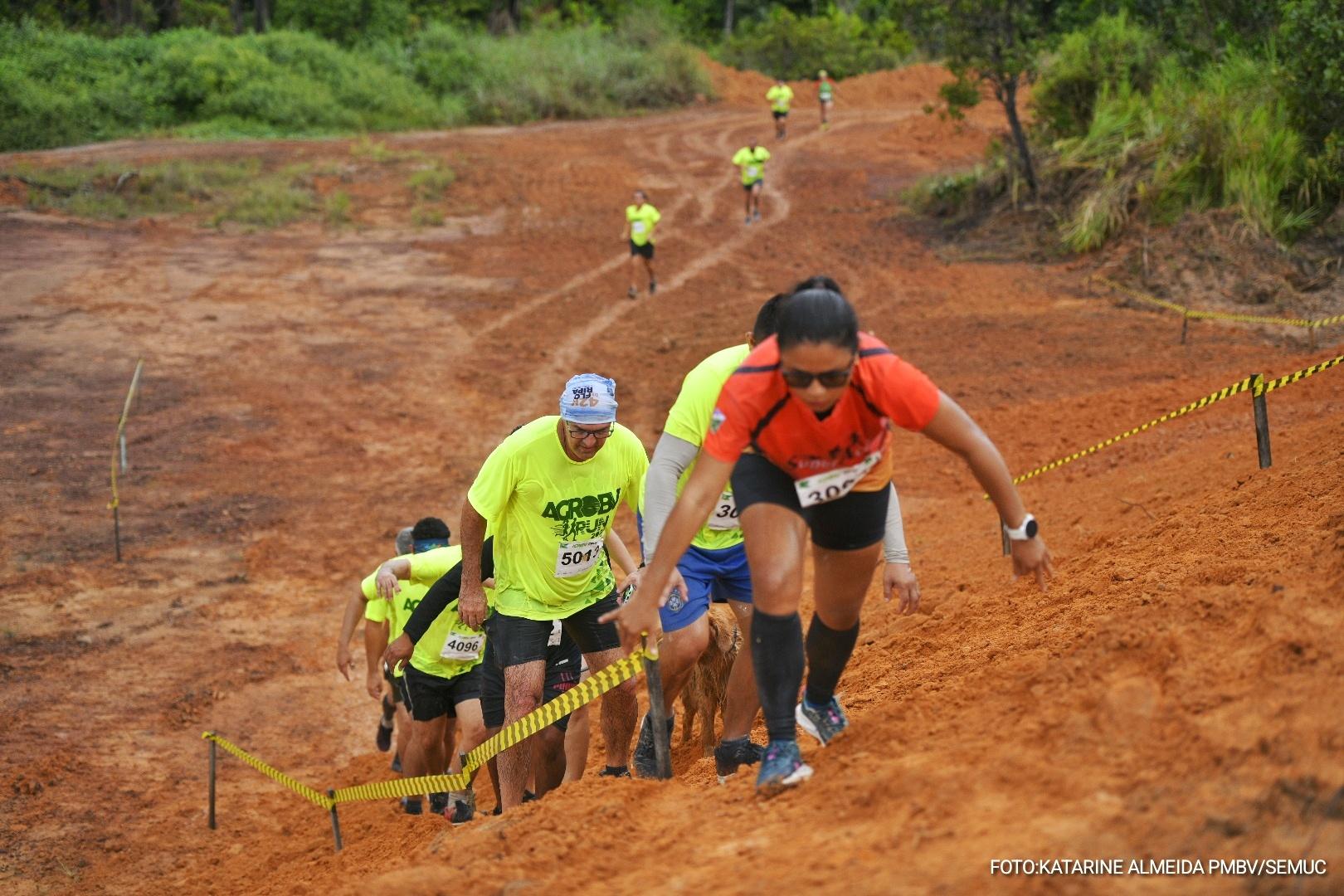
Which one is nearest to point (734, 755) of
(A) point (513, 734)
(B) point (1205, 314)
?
(A) point (513, 734)

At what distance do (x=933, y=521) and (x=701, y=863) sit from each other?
29.3 feet

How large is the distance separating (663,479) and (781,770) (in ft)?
4.22

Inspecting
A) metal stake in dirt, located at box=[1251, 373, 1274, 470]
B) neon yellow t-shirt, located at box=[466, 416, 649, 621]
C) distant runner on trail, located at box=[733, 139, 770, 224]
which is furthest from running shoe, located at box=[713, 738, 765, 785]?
distant runner on trail, located at box=[733, 139, 770, 224]

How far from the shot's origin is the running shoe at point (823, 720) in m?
5.27

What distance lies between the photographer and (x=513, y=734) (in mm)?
6273

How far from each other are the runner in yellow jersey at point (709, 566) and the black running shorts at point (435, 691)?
1691mm

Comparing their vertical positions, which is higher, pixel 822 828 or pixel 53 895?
pixel 822 828

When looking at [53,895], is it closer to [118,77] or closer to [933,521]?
[933,521]

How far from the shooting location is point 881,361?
4.42m

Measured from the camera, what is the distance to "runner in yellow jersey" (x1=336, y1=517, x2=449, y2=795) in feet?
27.7

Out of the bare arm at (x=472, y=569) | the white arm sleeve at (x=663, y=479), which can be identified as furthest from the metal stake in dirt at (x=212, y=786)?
the white arm sleeve at (x=663, y=479)

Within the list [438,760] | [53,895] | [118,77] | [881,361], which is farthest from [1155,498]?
[118,77]

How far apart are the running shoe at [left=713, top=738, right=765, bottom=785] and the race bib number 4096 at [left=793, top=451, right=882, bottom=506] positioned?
148 centimetres

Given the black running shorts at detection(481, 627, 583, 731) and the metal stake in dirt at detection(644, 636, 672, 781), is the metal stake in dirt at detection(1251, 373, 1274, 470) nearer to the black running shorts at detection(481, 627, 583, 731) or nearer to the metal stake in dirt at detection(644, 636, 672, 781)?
the black running shorts at detection(481, 627, 583, 731)
